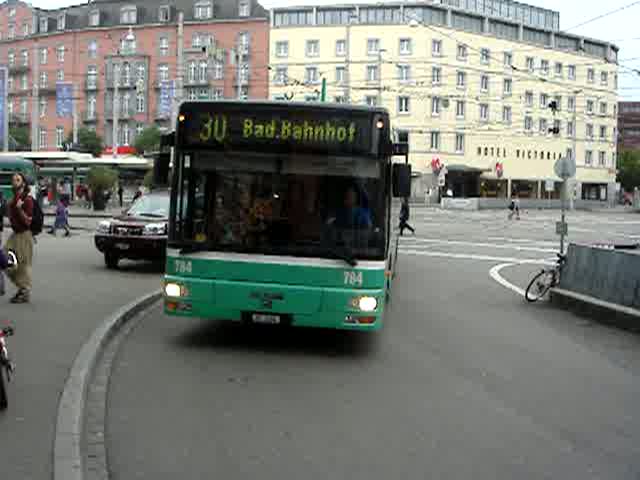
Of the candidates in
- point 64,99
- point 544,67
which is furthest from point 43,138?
point 544,67

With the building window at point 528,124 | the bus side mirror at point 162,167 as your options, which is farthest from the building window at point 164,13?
the bus side mirror at point 162,167

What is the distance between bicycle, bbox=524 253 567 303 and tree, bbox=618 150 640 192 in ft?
337

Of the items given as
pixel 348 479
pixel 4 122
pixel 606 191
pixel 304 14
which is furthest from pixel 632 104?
pixel 348 479

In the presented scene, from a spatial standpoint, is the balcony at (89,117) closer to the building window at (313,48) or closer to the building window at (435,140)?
the building window at (313,48)

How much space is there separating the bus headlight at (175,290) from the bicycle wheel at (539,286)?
8838mm

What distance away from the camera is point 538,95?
275 feet

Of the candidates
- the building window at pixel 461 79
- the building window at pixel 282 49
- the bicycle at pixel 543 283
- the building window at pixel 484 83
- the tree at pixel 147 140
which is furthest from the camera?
the building window at pixel 282 49

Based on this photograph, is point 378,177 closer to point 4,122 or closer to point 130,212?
point 130,212

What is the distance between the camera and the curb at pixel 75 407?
5.43 meters

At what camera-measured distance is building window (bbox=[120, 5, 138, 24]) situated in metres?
86.2

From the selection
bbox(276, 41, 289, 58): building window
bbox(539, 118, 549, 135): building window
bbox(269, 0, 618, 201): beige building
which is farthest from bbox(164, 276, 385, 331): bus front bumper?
bbox(539, 118, 549, 135): building window

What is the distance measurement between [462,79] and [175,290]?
7221 cm

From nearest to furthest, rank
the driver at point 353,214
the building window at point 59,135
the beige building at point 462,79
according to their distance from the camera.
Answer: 1. the driver at point 353,214
2. the beige building at point 462,79
3. the building window at point 59,135

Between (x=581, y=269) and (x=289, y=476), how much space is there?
1128cm
